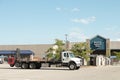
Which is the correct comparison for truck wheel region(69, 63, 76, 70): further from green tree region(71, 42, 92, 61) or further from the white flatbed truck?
green tree region(71, 42, 92, 61)

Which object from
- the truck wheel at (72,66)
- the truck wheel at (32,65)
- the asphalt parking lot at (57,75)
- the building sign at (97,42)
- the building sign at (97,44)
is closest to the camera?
the asphalt parking lot at (57,75)

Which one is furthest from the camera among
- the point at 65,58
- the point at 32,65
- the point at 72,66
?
the point at 32,65

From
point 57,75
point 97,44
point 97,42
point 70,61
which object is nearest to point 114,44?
point 97,44

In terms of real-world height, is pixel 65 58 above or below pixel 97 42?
below

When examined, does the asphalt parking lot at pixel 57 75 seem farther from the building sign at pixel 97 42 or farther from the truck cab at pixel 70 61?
the building sign at pixel 97 42

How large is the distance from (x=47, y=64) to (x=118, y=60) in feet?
197

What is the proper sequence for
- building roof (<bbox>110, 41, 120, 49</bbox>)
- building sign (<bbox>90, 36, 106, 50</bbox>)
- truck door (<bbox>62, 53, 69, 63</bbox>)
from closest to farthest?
truck door (<bbox>62, 53, 69, 63</bbox>), building sign (<bbox>90, 36, 106, 50</bbox>), building roof (<bbox>110, 41, 120, 49</bbox>)

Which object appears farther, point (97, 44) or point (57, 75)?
point (97, 44)

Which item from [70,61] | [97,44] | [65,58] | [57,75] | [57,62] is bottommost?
[57,75]

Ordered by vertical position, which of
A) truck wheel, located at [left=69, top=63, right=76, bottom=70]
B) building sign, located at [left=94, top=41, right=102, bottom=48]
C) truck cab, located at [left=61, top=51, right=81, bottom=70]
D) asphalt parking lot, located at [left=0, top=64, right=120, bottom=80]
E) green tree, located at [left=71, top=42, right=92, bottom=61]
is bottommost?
asphalt parking lot, located at [left=0, top=64, right=120, bottom=80]

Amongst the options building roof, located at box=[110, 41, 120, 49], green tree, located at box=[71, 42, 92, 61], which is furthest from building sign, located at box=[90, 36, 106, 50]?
green tree, located at box=[71, 42, 92, 61]

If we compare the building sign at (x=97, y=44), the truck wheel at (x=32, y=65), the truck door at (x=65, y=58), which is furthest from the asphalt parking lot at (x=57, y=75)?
the building sign at (x=97, y=44)

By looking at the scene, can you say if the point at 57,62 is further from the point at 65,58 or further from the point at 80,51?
the point at 80,51

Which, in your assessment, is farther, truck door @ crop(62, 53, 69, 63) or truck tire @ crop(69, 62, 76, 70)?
truck door @ crop(62, 53, 69, 63)
